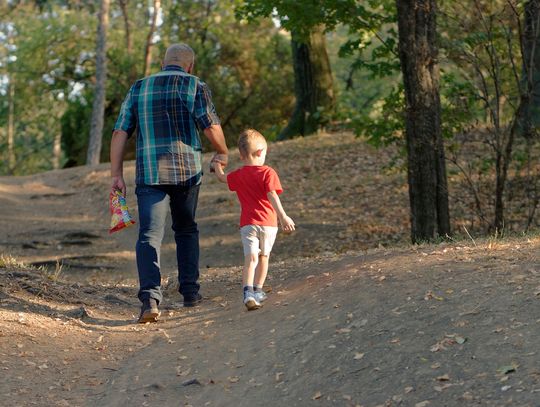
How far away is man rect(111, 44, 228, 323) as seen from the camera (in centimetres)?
725

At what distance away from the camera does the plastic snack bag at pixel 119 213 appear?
7.25 m

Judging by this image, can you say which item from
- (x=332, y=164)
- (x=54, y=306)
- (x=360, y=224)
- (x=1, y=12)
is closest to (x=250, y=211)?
(x=54, y=306)

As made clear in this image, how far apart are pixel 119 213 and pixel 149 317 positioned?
2.77ft

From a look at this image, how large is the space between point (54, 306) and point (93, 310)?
326 mm

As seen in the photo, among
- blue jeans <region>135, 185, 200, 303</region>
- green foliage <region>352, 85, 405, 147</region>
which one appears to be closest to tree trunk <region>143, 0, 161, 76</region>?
green foliage <region>352, 85, 405, 147</region>

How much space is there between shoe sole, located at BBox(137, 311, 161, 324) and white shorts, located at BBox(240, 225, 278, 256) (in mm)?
852

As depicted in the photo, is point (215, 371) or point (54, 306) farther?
point (54, 306)

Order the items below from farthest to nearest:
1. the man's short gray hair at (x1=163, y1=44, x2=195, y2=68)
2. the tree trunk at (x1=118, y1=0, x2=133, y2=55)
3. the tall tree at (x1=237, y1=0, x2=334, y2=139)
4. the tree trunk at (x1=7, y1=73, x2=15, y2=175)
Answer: the tree trunk at (x1=7, y1=73, x2=15, y2=175) → the tree trunk at (x1=118, y1=0, x2=133, y2=55) → the tall tree at (x1=237, y1=0, x2=334, y2=139) → the man's short gray hair at (x1=163, y1=44, x2=195, y2=68)

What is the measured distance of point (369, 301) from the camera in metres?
6.39

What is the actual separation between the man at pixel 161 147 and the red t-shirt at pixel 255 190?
251 mm

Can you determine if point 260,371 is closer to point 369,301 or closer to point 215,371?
point 215,371

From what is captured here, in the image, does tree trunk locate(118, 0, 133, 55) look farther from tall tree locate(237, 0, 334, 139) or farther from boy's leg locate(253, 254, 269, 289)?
boy's leg locate(253, 254, 269, 289)

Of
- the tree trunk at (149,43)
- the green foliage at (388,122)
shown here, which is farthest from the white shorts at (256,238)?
the tree trunk at (149,43)

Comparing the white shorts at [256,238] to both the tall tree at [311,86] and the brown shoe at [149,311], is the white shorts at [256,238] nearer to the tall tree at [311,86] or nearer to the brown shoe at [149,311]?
the brown shoe at [149,311]
